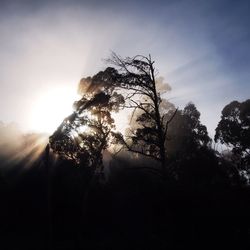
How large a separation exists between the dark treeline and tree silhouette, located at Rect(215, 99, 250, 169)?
110 millimetres

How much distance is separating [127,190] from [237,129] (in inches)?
788

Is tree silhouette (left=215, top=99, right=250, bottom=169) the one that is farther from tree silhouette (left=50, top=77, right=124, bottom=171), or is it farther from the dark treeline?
tree silhouette (left=50, top=77, right=124, bottom=171)

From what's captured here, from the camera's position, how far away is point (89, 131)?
1203 inches

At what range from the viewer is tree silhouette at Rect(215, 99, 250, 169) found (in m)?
37.3

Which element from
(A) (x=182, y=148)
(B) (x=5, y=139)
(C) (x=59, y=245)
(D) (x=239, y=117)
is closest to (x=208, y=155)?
(A) (x=182, y=148)

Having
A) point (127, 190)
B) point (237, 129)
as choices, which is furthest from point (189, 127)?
point (127, 190)

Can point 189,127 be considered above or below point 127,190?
above

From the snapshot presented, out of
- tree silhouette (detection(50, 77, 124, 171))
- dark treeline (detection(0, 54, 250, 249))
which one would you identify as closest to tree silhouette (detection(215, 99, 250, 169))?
dark treeline (detection(0, 54, 250, 249))

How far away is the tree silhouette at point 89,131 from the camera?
2984cm

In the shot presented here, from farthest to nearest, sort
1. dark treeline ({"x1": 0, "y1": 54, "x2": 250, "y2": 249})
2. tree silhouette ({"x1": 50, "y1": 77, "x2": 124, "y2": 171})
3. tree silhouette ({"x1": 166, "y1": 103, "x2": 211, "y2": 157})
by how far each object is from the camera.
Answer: tree silhouette ({"x1": 166, "y1": 103, "x2": 211, "y2": 157}), tree silhouette ({"x1": 50, "y1": 77, "x2": 124, "y2": 171}), dark treeline ({"x1": 0, "y1": 54, "x2": 250, "y2": 249})

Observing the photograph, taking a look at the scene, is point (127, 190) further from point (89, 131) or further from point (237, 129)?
point (237, 129)

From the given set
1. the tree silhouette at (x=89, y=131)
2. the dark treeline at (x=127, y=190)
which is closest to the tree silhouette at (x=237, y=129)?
the dark treeline at (x=127, y=190)

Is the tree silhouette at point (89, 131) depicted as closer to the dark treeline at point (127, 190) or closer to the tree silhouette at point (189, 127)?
the dark treeline at point (127, 190)

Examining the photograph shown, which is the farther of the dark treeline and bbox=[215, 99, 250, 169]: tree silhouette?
bbox=[215, 99, 250, 169]: tree silhouette
